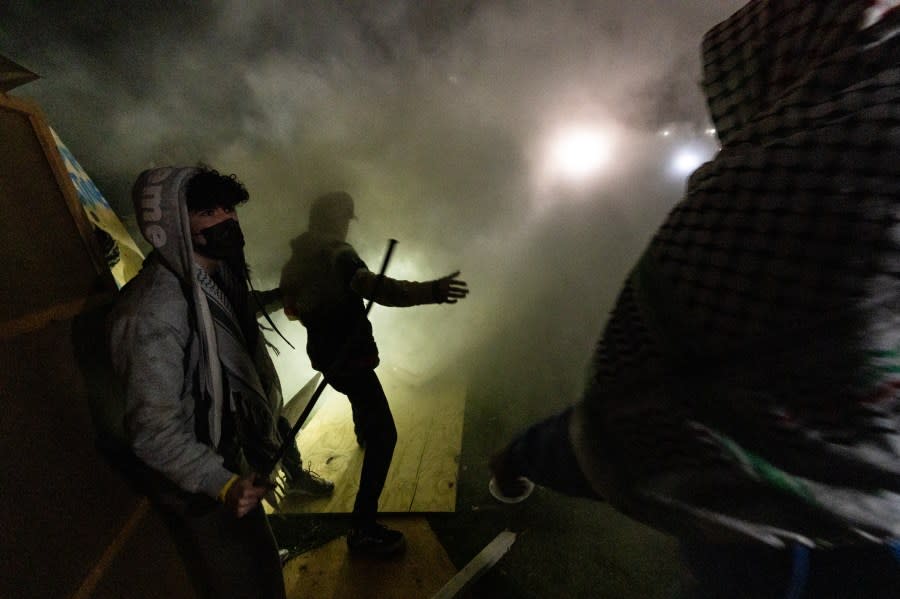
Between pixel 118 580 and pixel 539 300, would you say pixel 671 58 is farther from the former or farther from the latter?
pixel 118 580

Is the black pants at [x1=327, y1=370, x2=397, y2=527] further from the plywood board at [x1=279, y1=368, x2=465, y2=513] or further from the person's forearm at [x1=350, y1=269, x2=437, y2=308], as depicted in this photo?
the person's forearm at [x1=350, y1=269, x2=437, y2=308]

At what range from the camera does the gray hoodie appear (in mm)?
1443

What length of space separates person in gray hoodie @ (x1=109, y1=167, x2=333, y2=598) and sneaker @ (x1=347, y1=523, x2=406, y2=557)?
663mm

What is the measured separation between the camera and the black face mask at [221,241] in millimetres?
1796

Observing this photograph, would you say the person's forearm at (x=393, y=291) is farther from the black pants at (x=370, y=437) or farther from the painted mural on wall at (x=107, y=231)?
the painted mural on wall at (x=107, y=231)

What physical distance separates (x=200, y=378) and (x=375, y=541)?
166cm

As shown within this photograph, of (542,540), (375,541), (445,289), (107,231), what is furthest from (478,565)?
(107,231)

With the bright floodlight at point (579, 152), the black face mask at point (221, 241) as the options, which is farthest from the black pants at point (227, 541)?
the bright floodlight at point (579, 152)

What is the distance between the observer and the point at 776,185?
649 millimetres

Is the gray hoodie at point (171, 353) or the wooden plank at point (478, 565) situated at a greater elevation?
the gray hoodie at point (171, 353)

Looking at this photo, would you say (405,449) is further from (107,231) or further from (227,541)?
(107,231)

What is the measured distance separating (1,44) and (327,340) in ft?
11.9

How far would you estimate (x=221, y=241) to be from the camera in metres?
1.82

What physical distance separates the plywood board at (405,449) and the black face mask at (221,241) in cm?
216
